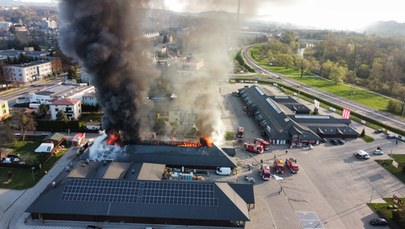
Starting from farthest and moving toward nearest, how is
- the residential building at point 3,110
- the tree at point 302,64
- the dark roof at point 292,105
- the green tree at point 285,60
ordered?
1. the green tree at point 285,60
2. the tree at point 302,64
3. the dark roof at point 292,105
4. the residential building at point 3,110

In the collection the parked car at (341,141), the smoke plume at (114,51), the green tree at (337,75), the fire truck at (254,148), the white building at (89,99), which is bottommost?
the parked car at (341,141)

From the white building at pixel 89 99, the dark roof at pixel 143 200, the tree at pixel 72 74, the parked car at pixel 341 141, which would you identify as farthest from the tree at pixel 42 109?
the parked car at pixel 341 141

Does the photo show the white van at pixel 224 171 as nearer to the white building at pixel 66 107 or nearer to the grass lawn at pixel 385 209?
the grass lawn at pixel 385 209

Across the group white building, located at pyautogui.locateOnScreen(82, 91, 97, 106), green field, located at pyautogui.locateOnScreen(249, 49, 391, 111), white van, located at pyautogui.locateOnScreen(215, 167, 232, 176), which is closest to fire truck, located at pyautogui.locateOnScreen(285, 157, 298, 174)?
white van, located at pyautogui.locateOnScreen(215, 167, 232, 176)

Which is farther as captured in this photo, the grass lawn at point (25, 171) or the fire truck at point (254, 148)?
the fire truck at point (254, 148)

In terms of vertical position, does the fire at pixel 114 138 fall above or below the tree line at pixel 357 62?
below

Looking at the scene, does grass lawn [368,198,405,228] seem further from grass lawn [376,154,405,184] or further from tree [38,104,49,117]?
tree [38,104,49,117]
